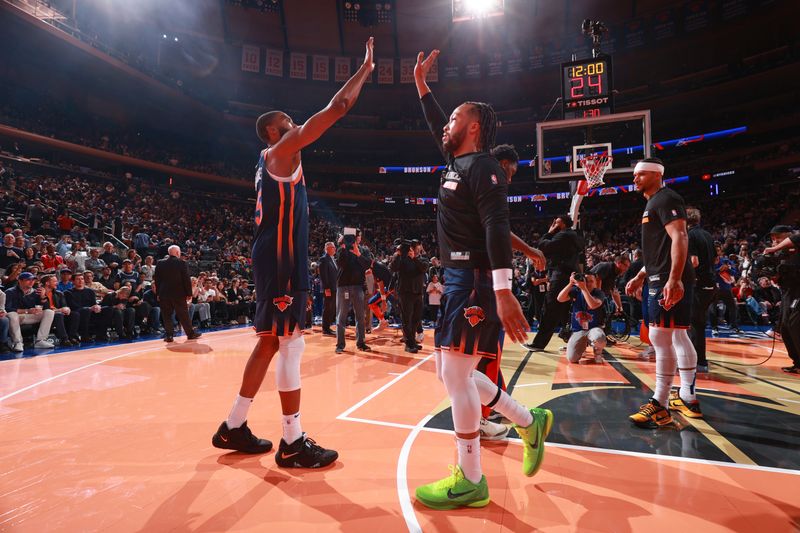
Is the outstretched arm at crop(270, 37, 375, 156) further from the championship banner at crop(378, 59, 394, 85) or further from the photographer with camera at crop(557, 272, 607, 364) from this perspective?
the championship banner at crop(378, 59, 394, 85)

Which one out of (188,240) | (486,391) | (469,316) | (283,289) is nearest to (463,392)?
(486,391)

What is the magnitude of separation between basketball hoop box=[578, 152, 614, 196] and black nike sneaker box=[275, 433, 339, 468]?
25.9ft

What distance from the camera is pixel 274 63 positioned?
30203 millimetres

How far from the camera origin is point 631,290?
3953 millimetres

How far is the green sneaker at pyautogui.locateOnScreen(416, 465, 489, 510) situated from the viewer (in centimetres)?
208

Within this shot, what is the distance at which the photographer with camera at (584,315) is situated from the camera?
5.89 m

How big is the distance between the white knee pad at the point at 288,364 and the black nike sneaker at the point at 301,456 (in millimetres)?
358

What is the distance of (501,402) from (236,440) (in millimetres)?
1815

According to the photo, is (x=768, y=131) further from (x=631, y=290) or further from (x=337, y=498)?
(x=337, y=498)

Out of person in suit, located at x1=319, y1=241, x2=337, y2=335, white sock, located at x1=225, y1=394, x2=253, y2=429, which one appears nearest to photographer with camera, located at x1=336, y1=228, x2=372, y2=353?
person in suit, located at x1=319, y1=241, x2=337, y2=335

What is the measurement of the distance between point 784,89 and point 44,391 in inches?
1363

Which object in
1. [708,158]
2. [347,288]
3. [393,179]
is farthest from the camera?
[393,179]

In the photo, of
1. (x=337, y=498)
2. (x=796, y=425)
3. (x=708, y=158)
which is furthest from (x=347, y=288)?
(x=708, y=158)

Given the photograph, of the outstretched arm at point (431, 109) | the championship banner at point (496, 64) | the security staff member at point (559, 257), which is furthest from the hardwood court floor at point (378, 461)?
the championship banner at point (496, 64)
